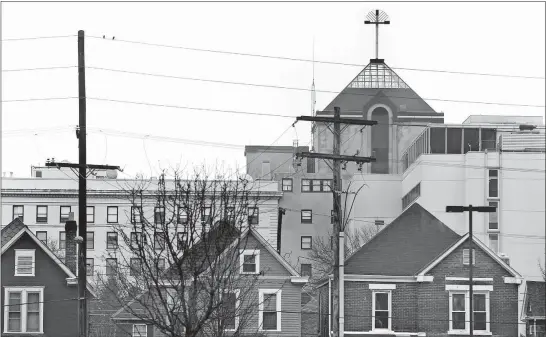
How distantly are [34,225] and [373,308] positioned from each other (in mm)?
79963

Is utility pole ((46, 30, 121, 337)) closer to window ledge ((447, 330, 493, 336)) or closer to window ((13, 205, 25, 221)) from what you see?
window ledge ((447, 330, 493, 336))

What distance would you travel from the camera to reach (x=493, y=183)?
115000mm

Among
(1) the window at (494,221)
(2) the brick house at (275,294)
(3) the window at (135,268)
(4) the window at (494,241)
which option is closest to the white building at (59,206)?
(1) the window at (494,221)

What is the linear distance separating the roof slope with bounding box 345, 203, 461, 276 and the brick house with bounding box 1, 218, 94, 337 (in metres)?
12.7

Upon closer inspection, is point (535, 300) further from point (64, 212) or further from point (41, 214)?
point (41, 214)

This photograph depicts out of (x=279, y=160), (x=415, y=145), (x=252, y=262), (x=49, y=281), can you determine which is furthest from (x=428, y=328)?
(x=279, y=160)

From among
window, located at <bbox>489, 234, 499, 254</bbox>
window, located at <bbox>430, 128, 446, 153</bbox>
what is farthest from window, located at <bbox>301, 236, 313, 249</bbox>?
window, located at <bbox>489, 234, 499, 254</bbox>

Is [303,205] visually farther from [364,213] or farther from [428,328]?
[428,328]

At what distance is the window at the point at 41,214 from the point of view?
137 m

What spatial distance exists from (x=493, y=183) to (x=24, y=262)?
5851cm

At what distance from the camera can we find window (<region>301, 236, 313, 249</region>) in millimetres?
140125

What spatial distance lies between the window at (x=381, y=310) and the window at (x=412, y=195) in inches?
2297

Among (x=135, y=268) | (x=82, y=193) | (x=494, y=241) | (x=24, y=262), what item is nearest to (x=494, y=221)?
(x=494, y=241)

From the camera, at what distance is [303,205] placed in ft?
468
